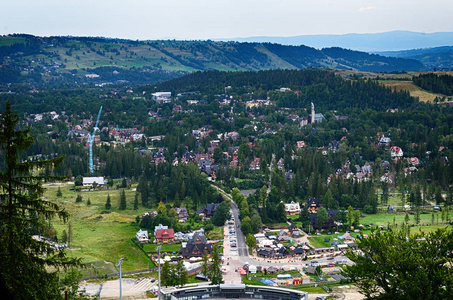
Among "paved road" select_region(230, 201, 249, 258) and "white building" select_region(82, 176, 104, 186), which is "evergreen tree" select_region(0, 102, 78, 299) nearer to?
"paved road" select_region(230, 201, 249, 258)

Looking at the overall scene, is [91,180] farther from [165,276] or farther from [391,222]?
[391,222]

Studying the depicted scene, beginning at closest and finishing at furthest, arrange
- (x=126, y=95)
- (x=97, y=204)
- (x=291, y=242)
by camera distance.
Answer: (x=291, y=242)
(x=97, y=204)
(x=126, y=95)

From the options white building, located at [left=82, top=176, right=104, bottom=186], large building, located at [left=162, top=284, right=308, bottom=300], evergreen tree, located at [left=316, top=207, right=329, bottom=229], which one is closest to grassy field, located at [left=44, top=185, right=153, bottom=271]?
white building, located at [left=82, top=176, right=104, bottom=186]

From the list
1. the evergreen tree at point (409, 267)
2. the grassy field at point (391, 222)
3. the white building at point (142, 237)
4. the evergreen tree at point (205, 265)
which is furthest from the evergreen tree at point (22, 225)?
the grassy field at point (391, 222)

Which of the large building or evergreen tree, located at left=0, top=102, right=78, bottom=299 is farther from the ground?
evergreen tree, located at left=0, top=102, right=78, bottom=299

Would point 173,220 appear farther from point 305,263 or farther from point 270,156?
point 270,156

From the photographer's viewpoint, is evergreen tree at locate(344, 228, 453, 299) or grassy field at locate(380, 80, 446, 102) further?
grassy field at locate(380, 80, 446, 102)

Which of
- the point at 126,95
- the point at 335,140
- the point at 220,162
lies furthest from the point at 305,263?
the point at 126,95
